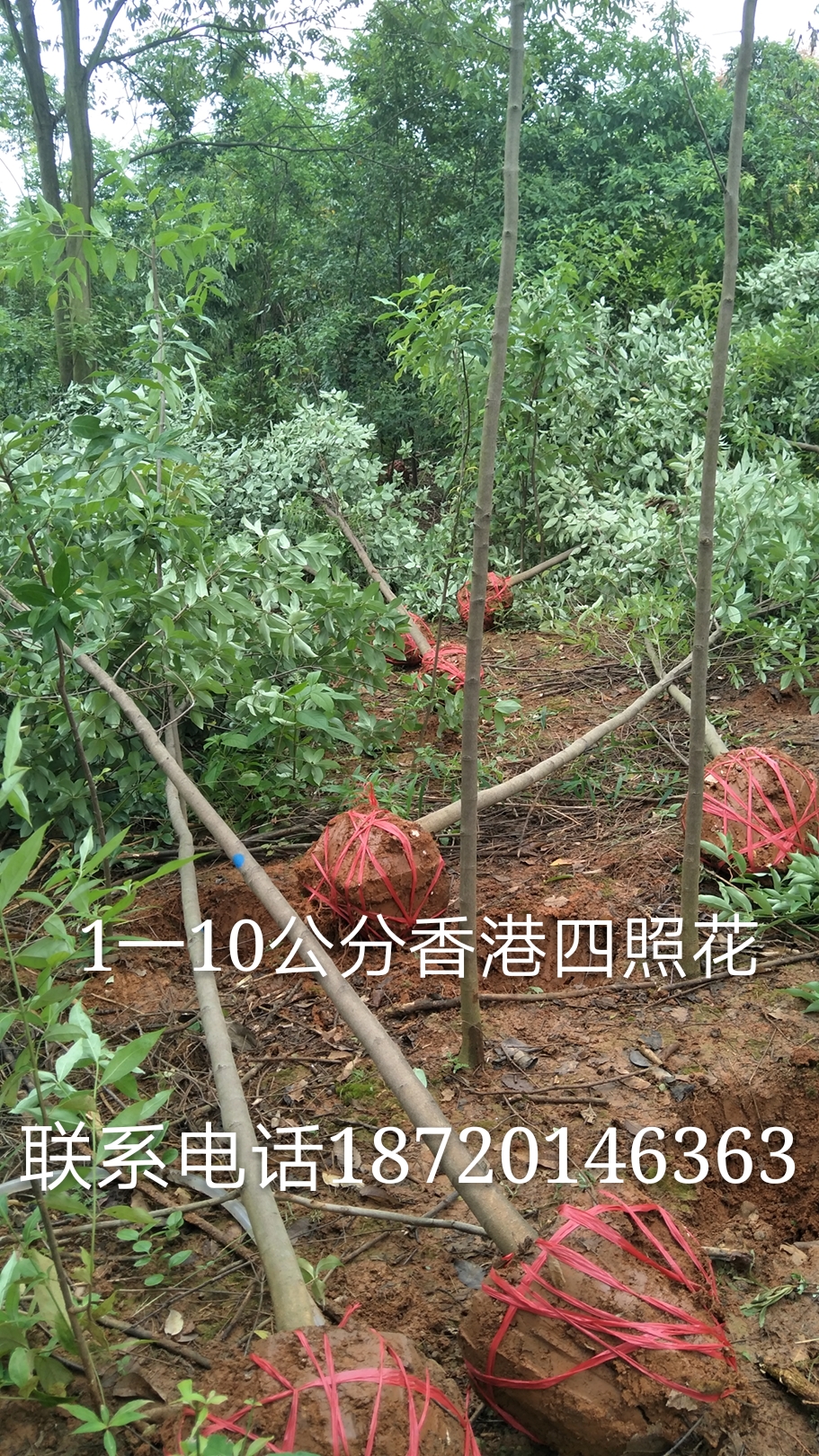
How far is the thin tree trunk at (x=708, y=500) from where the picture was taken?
7.35ft

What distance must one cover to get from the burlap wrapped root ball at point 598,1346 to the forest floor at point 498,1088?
90 millimetres

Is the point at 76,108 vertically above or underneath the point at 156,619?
above

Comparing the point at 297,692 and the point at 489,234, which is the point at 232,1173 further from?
the point at 489,234

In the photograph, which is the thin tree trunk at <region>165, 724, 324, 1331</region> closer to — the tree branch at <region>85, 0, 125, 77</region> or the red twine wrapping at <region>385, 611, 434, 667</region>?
the red twine wrapping at <region>385, 611, 434, 667</region>

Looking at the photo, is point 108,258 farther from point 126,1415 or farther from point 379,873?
point 126,1415

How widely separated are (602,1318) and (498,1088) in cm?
87

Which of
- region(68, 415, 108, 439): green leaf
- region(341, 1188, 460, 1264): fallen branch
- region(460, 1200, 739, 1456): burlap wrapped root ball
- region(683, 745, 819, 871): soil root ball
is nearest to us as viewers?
region(460, 1200, 739, 1456): burlap wrapped root ball

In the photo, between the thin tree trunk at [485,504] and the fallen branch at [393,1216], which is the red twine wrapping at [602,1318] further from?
the thin tree trunk at [485,504]

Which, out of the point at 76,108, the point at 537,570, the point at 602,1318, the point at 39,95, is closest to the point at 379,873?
the point at 602,1318

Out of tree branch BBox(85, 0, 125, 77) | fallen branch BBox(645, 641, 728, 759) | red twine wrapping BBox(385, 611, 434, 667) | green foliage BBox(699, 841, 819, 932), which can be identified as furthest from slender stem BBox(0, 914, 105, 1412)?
tree branch BBox(85, 0, 125, 77)

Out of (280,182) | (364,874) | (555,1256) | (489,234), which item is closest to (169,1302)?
(555,1256)

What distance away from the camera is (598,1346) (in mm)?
1504

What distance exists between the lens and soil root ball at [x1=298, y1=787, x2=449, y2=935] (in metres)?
2.96

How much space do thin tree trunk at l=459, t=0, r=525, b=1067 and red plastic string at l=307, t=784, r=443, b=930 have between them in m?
0.67
